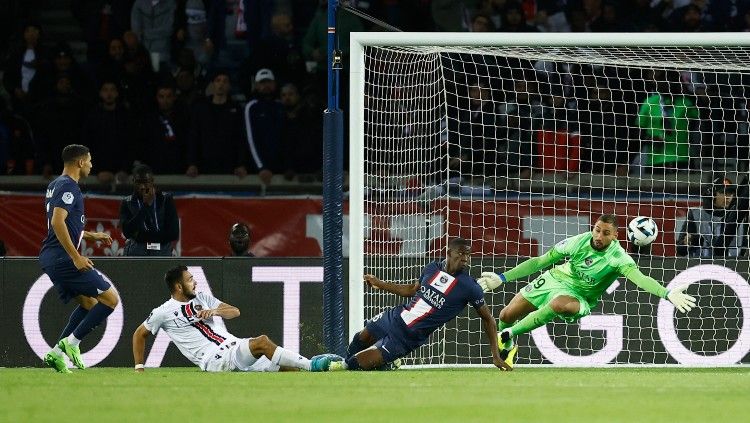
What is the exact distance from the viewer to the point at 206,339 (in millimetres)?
12758

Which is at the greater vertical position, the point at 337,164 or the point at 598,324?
the point at 337,164

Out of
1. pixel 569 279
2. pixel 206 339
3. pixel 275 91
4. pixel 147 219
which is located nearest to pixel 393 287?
pixel 206 339

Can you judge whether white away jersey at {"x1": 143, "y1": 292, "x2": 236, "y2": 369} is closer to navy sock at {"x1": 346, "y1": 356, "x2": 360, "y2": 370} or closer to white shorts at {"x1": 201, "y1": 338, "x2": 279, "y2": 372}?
white shorts at {"x1": 201, "y1": 338, "x2": 279, "y2": 372}

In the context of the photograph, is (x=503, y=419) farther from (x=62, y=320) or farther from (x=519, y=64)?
(x=519, y=64)

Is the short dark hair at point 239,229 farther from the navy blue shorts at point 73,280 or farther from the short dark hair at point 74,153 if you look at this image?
the short dark hair at point 74,153

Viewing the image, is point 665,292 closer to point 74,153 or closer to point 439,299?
point 439,299

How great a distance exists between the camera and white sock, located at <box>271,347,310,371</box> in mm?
12328

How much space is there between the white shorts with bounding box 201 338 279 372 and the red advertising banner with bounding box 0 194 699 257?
3.46 meters

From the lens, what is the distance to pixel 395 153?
1477 cm

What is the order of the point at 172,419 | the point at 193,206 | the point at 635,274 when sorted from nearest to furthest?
1. the point at 172,419
2. the point at 635,274
3. the point at 193,206

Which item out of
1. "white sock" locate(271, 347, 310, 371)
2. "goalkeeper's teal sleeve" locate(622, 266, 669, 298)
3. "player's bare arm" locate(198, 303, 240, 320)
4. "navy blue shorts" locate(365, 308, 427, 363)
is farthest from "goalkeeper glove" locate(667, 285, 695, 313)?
"player's bare arm" locate(198, 303, 240, 320)

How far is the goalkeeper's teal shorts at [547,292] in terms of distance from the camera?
1350 centimetres

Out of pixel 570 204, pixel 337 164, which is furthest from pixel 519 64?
pixel 337 164

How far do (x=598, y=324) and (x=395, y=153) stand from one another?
100 inches
